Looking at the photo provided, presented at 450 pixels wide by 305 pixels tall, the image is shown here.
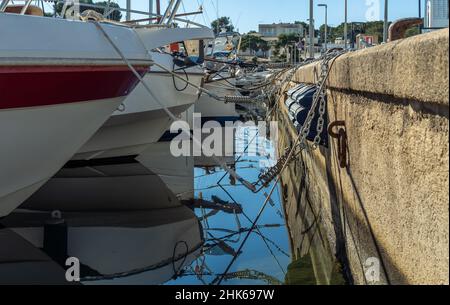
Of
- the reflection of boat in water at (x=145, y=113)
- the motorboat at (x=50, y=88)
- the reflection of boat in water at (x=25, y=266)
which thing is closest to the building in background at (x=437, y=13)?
the reflection of boat in water at (x=145, y=113)

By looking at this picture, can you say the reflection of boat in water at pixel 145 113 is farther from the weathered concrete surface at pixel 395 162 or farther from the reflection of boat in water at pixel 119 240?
the weathered concrete surface at pixel 395 162

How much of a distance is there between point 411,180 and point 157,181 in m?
6.27

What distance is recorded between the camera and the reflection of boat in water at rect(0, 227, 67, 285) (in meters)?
4.29

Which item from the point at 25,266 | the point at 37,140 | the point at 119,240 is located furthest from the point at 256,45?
the point at 25,266

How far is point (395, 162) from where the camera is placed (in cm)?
279

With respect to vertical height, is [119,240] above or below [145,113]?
below

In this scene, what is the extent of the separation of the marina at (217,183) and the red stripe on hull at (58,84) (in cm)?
1

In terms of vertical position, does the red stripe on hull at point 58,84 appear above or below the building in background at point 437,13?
below

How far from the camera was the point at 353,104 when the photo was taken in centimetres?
372

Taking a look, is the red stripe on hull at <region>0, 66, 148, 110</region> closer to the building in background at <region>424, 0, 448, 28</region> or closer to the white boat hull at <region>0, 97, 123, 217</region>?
the white boat hull at <region>0, 97, 123, 217</region>

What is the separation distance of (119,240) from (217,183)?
324 centimetres

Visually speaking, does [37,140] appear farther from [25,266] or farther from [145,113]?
[145,113]

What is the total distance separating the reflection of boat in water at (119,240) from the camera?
15.2 ft
